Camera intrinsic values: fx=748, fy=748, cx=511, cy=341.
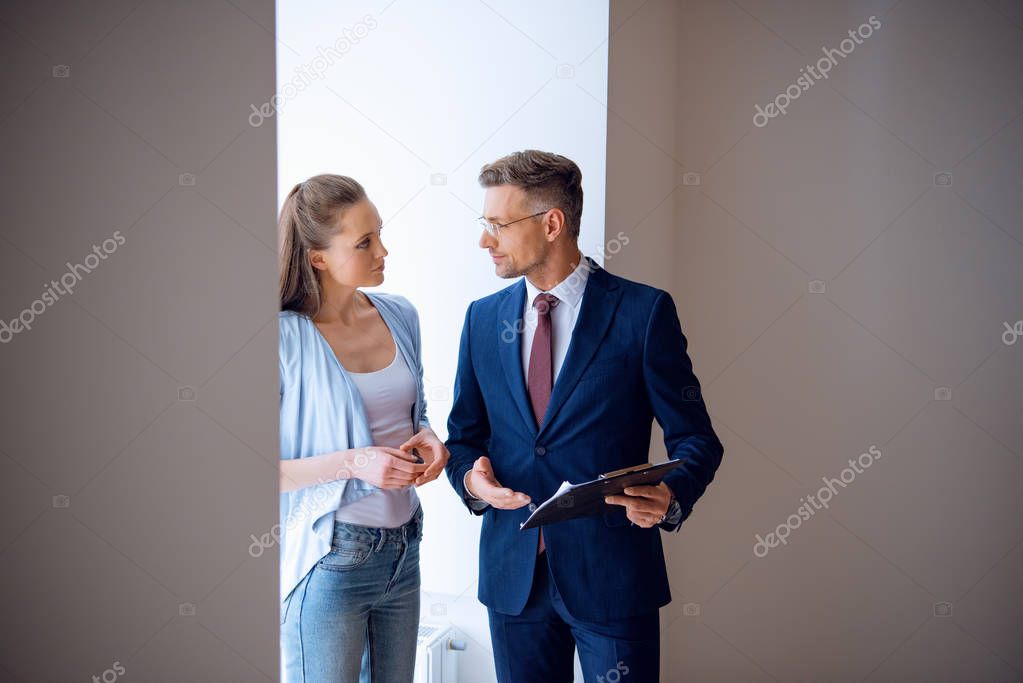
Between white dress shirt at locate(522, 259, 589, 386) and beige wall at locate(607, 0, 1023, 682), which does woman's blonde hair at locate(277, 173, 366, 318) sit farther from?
beige wall at locate(607, 0, 1023, 682)

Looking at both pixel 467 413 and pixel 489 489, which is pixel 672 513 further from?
pixel 467 413

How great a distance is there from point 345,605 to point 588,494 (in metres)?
0.62

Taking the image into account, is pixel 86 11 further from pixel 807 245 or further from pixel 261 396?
pixel 807 245

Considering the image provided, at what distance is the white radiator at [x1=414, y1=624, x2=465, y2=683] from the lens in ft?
8.16

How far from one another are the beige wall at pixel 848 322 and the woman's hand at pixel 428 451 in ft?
3.92

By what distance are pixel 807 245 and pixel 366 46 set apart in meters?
1.82

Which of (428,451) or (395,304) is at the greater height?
(395,304)

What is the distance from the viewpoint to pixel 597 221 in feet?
7.68

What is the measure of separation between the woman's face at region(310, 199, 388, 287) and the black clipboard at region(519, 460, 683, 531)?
698 mm

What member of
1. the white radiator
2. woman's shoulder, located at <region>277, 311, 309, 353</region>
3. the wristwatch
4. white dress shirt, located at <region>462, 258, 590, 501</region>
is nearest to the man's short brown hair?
white dress shirt, located at <region>462, 258, 590, 501</region>

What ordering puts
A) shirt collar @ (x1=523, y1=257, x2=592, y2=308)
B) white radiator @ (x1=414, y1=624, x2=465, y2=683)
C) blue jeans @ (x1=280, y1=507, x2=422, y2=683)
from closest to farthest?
blue jeans @ (x1=280, y1=507, x2=422, y2=683)
shirt collar @ (x1=523, y1=257, x2=592, y2=308)
white radiator @ (x1=414, y1=624, x2=465, y2=683)

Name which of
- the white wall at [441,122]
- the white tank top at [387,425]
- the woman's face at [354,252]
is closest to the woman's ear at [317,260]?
the woman's face at [354,252]

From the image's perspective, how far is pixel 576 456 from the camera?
1738 millimetres

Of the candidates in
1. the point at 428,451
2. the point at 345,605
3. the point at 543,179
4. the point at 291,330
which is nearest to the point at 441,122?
the point at 543,179
